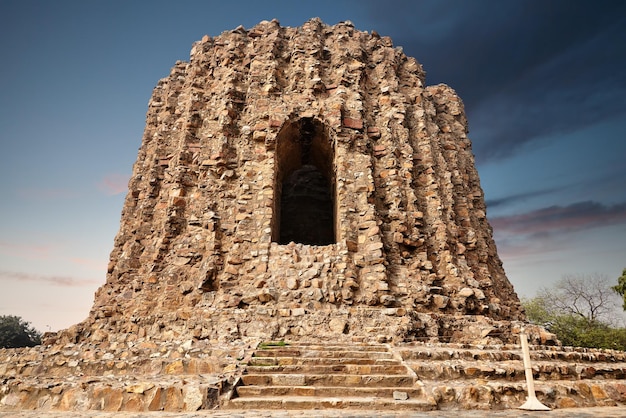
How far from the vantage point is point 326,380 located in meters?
5.35

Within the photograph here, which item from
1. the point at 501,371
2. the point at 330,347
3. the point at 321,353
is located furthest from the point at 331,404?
the point at 501,371

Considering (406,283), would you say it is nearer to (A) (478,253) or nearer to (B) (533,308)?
(A) (478,253)

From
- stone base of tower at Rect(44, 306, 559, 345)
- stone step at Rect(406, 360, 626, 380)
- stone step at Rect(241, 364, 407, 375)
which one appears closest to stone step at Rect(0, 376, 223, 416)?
stone step at Rect(241, 364, 407, 375)

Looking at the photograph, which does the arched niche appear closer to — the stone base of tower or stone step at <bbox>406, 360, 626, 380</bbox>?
the stone base of tower

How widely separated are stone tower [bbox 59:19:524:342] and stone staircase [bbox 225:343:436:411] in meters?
1.82

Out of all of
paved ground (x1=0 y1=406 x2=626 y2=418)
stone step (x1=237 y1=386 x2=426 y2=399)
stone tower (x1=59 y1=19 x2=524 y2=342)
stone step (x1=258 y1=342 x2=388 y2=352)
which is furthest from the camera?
stone tower (x1=59 y1=19 x2=524 y2=342)

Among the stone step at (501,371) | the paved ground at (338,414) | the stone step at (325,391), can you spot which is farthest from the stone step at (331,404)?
the stone step at (501,371)

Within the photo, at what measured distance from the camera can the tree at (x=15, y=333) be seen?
93.5 feet

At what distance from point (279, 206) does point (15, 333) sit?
30224 mm

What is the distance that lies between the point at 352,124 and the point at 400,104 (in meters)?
2.09

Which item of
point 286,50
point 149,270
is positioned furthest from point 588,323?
point 149,270

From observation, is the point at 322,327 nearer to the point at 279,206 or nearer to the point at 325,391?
the point at 325,391

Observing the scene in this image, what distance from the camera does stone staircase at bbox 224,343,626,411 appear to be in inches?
188

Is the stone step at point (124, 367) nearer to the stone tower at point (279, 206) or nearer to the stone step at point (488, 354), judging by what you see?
the stone tower at point (279, 206)
